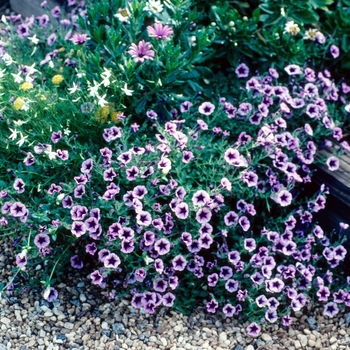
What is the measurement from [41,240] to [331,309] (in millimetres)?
1516

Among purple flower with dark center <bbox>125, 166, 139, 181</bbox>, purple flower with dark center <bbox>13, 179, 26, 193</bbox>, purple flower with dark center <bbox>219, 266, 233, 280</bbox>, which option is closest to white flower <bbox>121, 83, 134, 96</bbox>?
purple flower with dark center <bbox>125, 166, 139, 181</bbox>

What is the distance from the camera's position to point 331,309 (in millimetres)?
2998

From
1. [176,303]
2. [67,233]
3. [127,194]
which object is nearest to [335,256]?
[176,303]

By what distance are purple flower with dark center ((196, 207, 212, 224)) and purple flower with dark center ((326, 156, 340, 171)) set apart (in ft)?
2.72

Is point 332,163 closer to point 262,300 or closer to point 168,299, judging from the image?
point 262,300

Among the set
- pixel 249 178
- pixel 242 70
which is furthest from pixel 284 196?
pixel 242 70

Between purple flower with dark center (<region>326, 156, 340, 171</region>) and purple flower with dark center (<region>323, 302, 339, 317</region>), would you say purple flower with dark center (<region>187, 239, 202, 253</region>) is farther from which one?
purple flower with dark center (<region>326, 156, 340, 171</region>)

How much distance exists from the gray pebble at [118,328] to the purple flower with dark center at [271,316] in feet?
2.35

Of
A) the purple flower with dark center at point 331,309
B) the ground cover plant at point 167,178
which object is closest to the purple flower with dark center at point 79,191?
the ground cover plant at point 167,178

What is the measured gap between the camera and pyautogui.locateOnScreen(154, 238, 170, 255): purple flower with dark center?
2749 mm

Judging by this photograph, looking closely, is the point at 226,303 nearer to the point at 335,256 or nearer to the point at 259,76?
the point at 335,256

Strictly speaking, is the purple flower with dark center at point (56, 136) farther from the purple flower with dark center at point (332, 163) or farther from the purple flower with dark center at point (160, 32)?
the purple flower with dark center at point (332, 163)

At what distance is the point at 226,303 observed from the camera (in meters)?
2.99

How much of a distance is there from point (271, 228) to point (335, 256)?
365 millimetres
